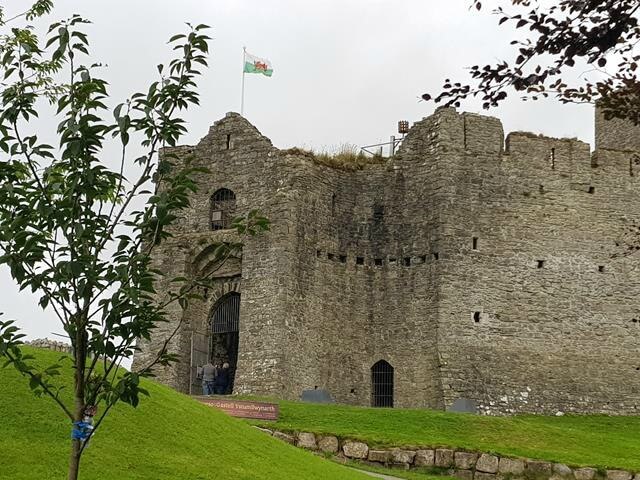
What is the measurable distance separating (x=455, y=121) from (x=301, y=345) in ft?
30.4

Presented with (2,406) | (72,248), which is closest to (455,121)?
(2,406)

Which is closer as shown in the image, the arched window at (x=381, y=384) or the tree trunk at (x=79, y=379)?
the tree trunk at (x=79, y=379)

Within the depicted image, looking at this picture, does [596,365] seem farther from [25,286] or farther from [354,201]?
[25,286]

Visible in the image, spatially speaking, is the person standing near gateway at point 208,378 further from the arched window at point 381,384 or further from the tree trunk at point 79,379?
the tree trunk at point 79,379

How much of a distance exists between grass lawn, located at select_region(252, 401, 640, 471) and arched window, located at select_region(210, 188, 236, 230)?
9789mm

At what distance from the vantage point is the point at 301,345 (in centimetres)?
4341

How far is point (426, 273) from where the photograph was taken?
44594 mm

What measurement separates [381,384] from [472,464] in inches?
498

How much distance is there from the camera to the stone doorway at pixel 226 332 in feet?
148

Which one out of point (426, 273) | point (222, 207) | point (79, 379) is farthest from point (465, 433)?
point (79, 379)

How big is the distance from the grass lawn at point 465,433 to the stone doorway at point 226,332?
747cm

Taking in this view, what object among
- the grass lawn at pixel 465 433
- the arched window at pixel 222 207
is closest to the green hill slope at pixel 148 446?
the grass lawn at pixel 465 433

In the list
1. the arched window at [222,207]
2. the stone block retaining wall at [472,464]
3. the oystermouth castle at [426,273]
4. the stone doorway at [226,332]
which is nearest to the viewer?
the stone block retaining wall at [472,464]

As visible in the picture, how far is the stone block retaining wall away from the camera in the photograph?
3198cm
